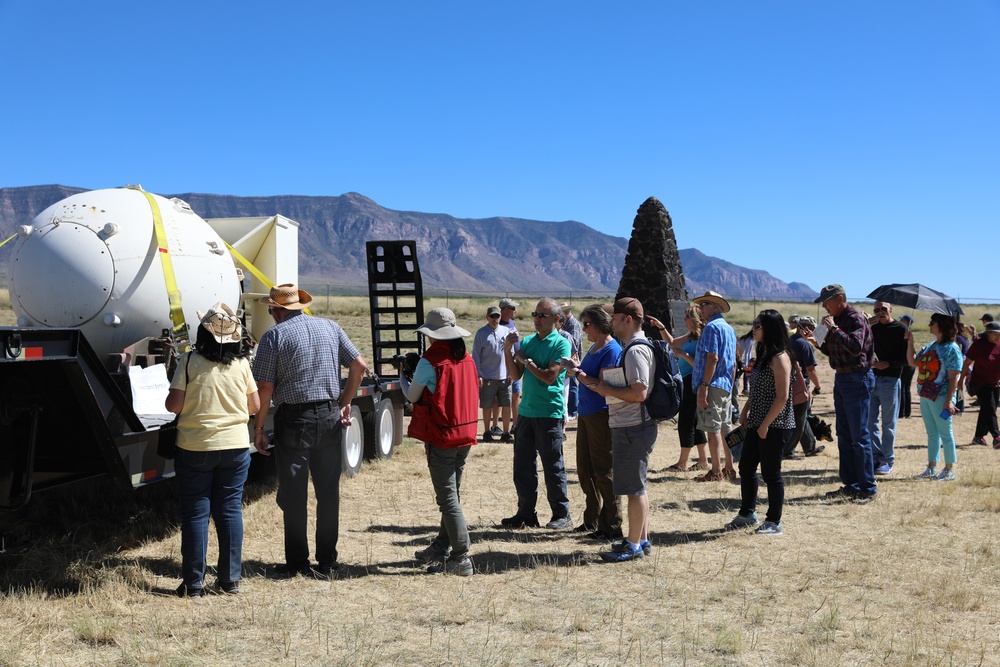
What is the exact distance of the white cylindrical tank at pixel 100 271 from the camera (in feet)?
21.7

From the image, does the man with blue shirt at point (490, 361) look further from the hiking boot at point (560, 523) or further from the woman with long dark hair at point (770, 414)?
the woman with long dark hair at point (770, 414)

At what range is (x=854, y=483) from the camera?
838 cm


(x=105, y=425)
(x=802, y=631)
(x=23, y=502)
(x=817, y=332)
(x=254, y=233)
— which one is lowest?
(x=802, y=631)

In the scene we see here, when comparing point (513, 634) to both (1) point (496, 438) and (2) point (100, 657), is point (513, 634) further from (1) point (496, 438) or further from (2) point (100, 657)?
(1) point (496, 438)

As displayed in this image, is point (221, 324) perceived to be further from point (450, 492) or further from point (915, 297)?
point (915, 297)

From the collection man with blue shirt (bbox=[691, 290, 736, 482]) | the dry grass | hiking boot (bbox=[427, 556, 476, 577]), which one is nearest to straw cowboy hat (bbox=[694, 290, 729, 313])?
man with blue shirt (bbox=[691, 290, 736, 482])

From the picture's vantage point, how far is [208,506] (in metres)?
5.47

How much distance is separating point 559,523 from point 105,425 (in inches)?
143

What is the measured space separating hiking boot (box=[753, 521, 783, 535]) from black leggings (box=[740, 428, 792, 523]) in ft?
0.10

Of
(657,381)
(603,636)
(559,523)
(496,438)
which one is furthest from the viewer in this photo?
(496,438)

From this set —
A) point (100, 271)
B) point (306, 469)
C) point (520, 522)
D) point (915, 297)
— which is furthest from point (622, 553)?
point (915, 297)

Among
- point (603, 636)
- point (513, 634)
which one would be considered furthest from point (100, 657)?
point (603, 636)

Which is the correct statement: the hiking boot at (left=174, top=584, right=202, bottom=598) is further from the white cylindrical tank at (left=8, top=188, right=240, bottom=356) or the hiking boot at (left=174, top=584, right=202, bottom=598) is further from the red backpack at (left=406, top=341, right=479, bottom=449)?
the white cylindrical tank at (left=8, top=188, right=240, bottom=356)

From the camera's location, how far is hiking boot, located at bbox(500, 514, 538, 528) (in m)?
7.34
